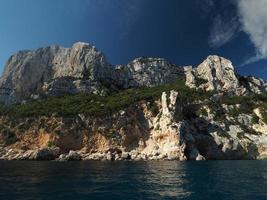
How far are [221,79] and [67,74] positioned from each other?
73.9m

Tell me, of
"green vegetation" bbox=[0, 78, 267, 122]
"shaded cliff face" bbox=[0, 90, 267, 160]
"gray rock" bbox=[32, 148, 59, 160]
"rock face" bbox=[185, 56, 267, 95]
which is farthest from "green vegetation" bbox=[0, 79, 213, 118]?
"gray rock" bbox=[32, 148, 59, 160]

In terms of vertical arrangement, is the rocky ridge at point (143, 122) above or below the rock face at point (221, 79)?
below

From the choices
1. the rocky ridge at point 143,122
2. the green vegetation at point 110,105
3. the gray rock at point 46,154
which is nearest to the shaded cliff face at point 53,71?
the rocky ridge at point 143,122

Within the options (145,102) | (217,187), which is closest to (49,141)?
(145,102)

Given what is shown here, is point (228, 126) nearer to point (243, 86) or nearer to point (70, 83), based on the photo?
point (243, 86)

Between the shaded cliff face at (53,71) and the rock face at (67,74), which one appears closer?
the rock face at (67,74)

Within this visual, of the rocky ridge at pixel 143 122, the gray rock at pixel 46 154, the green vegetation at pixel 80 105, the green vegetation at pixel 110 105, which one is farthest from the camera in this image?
the green vegetation at pixel 110 105

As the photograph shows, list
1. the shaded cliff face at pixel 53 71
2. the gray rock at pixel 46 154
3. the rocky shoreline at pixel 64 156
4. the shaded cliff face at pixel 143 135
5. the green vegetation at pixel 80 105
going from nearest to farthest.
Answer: the rocky shoreline at pixel 64 156 → the gray rock at pixel 46 154 → the shaded cliff face at pixel 143 135 → the green vegetation at pixel 80 105 → the shaded cliff face at pixel 53 71

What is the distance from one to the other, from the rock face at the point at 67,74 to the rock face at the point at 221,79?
97.7 ft

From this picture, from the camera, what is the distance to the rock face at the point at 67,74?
442 feet

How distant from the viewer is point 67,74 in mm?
148875

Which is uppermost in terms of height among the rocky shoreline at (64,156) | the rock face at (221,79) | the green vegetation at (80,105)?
the rock face at (221,79)

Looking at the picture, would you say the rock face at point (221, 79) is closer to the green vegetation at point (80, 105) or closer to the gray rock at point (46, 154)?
the green vegetation at point (80, 105)

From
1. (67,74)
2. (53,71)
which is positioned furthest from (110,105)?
(53,71)
